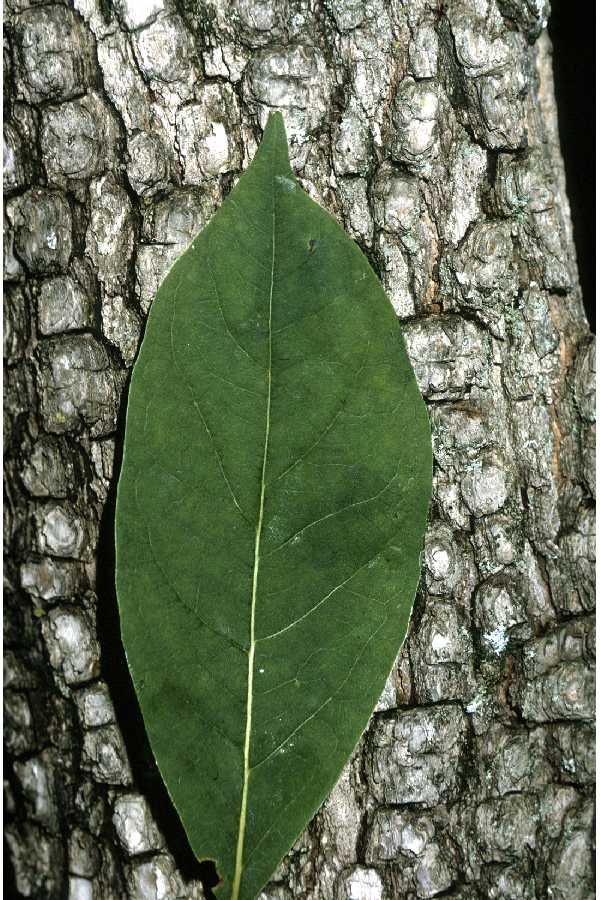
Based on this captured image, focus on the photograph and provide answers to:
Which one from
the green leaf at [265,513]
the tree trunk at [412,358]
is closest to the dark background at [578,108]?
the tree trunk at [412,358]

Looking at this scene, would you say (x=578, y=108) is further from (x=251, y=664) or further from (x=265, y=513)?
(x=251, y=664)

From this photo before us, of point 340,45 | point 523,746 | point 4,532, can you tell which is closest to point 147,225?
point 340,45

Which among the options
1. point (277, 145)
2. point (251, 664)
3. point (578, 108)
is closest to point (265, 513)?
point (251, 664)

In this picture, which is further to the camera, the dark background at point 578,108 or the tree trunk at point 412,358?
the dark background at point 578,108

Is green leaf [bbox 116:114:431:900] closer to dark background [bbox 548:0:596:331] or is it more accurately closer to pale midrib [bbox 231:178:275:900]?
pale midrib [bbox 231:178:275:900]

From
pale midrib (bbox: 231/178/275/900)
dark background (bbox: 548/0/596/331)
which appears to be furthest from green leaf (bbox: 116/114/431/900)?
dark background (bbox: 548/0/596/331)

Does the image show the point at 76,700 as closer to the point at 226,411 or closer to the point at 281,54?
the point at 226,411

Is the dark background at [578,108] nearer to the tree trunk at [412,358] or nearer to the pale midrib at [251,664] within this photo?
the tree trunk at [412,358]

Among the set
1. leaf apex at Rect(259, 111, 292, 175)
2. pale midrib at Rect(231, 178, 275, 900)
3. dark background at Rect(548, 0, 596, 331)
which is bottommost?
pale midrib at Rect(231, 178, 275, 900)
